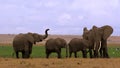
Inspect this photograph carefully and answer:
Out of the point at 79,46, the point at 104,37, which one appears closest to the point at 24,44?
the point at 79,46

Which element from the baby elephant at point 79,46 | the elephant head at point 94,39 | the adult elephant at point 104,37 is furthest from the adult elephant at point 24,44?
the adult elephant at point 104,37

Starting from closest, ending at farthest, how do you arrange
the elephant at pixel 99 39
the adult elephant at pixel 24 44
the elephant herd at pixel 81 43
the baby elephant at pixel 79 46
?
the adult elephant at pixel 24 44 → the elephant herd at pixel 81 43 → the elephant at pixel 99 39 → the baby elephant at pixel 79 46

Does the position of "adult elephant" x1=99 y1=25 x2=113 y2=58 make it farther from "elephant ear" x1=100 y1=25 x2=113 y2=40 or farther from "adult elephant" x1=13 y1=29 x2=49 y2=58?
"adult elephant" x1=13 y1=29 x2=49 y2=58

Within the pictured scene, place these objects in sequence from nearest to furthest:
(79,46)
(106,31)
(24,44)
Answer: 1. (24,44)
2. (106,31)
3. (79,46)

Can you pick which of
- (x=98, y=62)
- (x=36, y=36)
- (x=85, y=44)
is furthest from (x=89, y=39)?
(x=98, y=62)

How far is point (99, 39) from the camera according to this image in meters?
30.5

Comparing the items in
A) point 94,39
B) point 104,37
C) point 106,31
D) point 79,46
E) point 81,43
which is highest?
point 106,31

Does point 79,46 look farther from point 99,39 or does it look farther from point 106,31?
point 106,31

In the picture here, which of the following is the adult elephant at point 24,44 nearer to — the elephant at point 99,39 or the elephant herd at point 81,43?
the elephant herd at point 81,43

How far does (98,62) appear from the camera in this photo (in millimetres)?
24859

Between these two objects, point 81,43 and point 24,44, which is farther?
point 81,43

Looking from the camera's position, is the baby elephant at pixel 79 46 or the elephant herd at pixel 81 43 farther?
the baby elephant at pixel 79 46

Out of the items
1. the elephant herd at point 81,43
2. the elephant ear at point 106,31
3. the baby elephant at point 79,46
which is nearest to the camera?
the elephant herd at point 81,43

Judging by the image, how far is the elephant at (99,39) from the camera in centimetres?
3022
